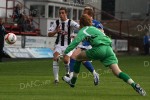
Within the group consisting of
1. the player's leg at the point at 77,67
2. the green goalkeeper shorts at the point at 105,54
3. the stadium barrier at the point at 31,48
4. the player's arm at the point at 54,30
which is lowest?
the stadium barrier at the point at 31,48

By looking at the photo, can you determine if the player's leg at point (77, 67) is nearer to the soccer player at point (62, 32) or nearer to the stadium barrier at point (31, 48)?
the soccer player at point (62, 32)

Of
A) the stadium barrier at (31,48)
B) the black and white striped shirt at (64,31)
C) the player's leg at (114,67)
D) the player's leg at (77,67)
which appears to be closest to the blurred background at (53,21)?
the stadium barrier at (31,48)

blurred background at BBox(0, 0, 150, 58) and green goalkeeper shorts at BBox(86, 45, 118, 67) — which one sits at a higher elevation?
green goalkeeper shorts at BBox(86, 45, 118, 67)

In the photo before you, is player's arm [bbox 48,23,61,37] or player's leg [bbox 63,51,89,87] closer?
player's leg [bbox 63,51,89,87]

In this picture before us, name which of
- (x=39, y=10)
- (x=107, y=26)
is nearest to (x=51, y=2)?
(x=39, y=10)

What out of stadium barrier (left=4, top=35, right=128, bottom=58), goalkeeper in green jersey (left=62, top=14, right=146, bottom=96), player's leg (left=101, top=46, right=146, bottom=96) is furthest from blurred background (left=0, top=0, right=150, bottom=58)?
player's leg (left=101, top=46, right=146, bottom=96)

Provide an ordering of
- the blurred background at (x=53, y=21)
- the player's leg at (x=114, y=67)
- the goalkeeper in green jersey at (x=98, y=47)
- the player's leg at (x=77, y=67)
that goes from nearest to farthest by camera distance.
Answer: the player's leg at (x=114, y=67) → the goalkeeper in green jersey at (x=98, y=47) → the player's leg at (x=77, y=67) → the blurred background at (x=53, y=21)

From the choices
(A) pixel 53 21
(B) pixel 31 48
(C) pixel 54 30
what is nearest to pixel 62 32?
(C) pixel 54 30

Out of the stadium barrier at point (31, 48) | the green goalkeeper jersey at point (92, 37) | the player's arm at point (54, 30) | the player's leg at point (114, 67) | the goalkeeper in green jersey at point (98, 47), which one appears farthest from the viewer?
the stadium barrier at point (31, 48)

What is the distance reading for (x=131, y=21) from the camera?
60.4m

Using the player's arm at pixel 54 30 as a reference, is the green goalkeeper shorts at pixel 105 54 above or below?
below

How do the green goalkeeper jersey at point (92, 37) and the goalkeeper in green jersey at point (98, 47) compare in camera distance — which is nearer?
the goalkeeper in green jersey at point (98, 47)

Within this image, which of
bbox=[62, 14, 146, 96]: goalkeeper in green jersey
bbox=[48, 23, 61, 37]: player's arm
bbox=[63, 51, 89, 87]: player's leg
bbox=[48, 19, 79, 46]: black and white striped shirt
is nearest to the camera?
bbox=[62, 14, 146, 96]: goalkeeper in green jersey

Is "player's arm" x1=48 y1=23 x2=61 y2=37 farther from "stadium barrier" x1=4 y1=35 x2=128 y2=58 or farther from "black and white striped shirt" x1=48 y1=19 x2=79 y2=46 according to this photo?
"stadium barrier" x1=4 y1=35 x2=128 y2=58
